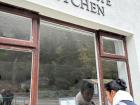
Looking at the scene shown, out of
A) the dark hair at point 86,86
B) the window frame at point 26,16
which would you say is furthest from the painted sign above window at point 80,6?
the dark hair at point 86,86

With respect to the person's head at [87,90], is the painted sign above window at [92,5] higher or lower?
higher

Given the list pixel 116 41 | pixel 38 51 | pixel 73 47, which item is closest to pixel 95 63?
pixel 73 47

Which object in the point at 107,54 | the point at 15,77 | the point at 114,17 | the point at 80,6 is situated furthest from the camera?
the point at 114,17

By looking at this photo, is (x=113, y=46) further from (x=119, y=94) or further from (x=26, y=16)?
(x=26, y=16)

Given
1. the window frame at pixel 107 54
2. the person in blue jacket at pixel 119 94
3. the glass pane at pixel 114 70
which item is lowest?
the person in blue jacket at pixel 119 94

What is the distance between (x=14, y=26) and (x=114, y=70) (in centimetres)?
199

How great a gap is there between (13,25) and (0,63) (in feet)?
1.67

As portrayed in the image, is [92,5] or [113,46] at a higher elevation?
[92,5]

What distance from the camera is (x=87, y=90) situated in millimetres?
3848

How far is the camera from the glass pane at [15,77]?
2.79m

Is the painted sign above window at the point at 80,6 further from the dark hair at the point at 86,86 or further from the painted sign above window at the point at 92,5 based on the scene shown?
the dark hair at the point at 86,86

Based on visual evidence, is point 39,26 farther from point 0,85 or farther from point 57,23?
point 0,85

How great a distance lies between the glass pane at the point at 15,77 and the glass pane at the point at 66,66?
250mm

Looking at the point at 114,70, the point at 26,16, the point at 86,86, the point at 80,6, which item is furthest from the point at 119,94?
the point at 26,16
